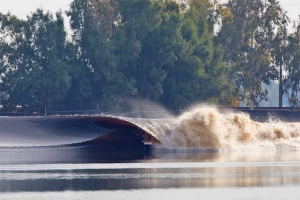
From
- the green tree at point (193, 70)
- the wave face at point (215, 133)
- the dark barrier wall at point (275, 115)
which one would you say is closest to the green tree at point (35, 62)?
the green tree at point (193, 70)

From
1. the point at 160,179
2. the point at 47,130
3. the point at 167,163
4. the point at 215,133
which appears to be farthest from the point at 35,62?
the point at 160,179

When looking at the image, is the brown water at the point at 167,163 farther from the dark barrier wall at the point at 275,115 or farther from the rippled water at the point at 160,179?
the dark barrier wall at the point at 275,115

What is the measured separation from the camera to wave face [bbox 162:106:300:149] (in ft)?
146

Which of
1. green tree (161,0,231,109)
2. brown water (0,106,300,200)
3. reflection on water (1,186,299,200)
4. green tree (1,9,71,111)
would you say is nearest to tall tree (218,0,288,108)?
green tree (161,0,231,109)

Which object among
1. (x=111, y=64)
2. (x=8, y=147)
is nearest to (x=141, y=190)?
(x=8, y=147)

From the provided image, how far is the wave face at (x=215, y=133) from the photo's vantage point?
44.5m

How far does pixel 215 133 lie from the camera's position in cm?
4478

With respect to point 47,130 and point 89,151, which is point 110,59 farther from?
point 89,151

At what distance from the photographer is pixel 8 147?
4288 centimetres

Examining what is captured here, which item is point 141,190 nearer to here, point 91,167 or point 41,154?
point 91,167

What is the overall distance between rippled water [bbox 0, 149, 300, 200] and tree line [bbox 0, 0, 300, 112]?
39.4 meters

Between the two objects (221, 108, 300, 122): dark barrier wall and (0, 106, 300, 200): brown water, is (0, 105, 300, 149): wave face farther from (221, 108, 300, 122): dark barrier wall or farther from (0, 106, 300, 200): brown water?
(221, 108, 300, 122): dark barrier wall

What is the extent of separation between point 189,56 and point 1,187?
182 ft

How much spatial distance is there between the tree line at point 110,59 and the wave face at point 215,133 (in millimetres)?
27270
